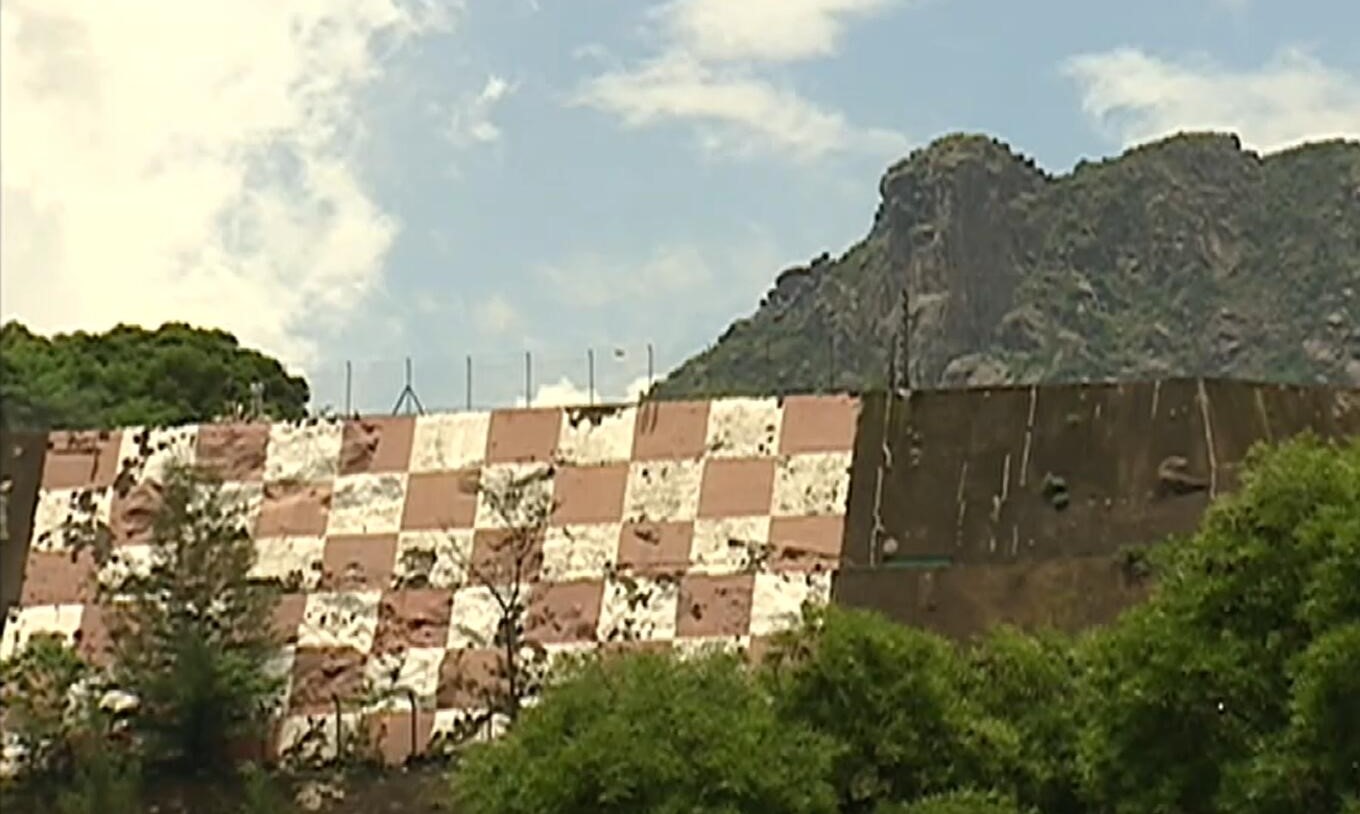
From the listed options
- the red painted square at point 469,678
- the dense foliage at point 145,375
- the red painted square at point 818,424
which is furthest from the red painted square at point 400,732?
the dense foliage at point 145,375

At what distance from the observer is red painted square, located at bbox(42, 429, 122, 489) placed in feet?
115

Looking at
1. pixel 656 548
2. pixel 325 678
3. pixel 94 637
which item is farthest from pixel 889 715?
pixel 94 637

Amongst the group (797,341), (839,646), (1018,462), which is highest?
(797,341)

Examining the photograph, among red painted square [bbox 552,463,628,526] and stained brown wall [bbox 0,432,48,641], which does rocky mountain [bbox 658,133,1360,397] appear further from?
red painted square [bbox 552,463,628,526]

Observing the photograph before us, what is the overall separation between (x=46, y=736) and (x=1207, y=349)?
70775 mm

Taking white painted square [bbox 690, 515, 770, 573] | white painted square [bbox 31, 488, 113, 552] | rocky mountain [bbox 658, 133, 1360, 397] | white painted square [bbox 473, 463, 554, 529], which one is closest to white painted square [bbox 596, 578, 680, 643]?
white painted square [bbox 690, 515, 770, 573]

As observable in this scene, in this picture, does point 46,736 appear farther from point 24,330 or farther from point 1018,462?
point 24,330

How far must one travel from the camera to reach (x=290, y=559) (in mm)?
33531

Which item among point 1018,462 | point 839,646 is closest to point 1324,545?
point 839,646

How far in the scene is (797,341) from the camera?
96062mm

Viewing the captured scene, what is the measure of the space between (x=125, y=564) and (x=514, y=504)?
211 inches

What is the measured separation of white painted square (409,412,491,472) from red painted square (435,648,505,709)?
2.83 meters

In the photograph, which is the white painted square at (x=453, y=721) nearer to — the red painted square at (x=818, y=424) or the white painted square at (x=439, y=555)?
the white painted square at (x=439, y=555)

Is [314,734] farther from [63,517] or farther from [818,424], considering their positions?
[818,424]
